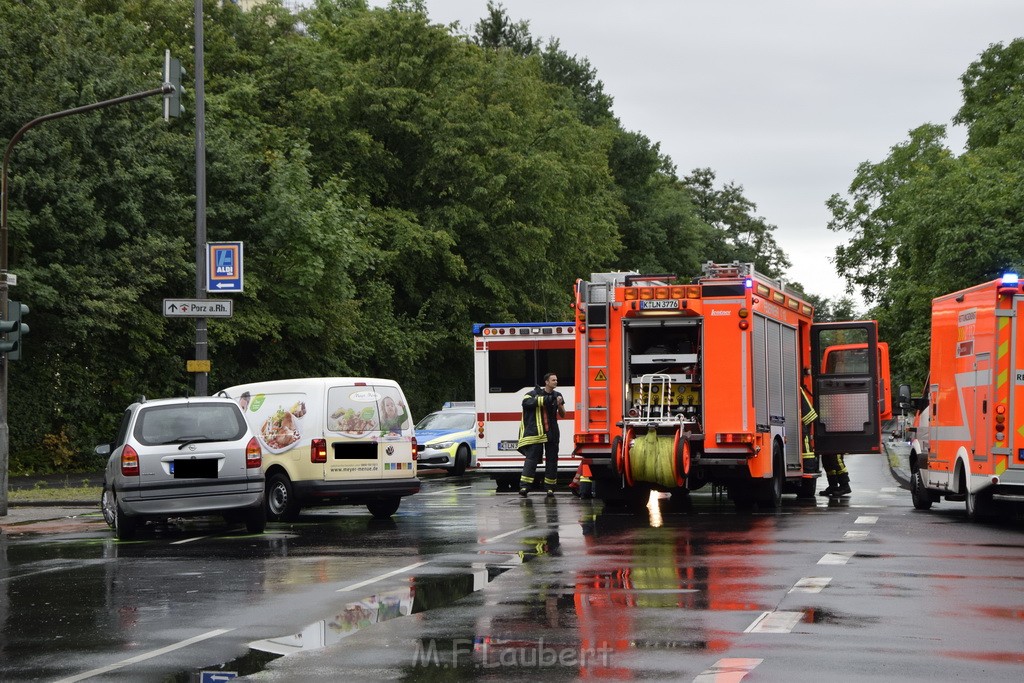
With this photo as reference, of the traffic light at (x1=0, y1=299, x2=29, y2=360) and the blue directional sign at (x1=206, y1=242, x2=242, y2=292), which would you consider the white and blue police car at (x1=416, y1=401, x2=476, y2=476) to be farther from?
the traffic light at (x1=0, y1=299, x2=29, y2=360)

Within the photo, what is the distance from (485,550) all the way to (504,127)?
35769 mm

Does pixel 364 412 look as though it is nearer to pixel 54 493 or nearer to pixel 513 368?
pixel 513 368

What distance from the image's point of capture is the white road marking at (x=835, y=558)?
13.8 meters

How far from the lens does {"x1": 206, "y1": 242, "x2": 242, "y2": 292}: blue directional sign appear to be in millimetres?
26297

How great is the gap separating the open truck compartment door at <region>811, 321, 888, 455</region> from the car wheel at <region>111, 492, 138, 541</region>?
446 inches

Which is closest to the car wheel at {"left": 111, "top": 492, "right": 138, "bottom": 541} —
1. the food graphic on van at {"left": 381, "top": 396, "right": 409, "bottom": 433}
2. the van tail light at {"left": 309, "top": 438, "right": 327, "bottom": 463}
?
the van tail light at {"left": 309, "top": 438, "right": 327, "bottom": 463}

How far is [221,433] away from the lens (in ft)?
58.2

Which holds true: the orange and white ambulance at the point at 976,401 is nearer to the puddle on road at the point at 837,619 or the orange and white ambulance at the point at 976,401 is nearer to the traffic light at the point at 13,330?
the puddle on road at the point at 837,619

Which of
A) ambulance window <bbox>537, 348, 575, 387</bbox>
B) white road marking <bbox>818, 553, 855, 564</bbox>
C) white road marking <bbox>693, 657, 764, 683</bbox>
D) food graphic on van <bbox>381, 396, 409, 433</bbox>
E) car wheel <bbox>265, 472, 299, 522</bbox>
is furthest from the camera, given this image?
ambulance window <bbox>537, 348, 575, 387</bbox>

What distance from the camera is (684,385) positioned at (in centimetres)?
2091

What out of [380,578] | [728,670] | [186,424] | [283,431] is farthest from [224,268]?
[728,670]

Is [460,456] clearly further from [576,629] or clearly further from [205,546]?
[576,629]

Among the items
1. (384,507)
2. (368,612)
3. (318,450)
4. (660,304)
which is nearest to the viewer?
(368,612)

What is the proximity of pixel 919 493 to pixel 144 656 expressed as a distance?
14.6 metres
